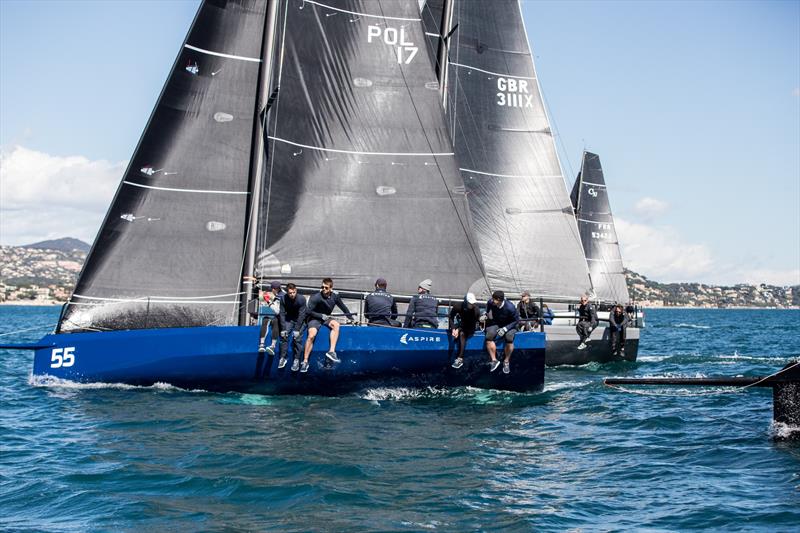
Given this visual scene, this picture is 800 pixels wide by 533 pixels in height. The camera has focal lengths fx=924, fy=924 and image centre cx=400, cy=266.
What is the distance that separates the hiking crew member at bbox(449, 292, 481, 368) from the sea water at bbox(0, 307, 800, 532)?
3.23 ft

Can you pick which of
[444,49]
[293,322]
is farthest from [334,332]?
[444,49]

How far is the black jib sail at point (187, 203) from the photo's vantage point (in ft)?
60.7

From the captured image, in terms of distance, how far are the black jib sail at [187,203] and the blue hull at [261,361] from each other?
867mm

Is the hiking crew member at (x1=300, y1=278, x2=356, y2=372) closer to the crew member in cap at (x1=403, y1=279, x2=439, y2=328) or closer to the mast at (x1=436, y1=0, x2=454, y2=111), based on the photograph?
the crew member in cap at (x1=403, y1=279, x2=439, y2=328)

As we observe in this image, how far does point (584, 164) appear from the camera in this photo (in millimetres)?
42594

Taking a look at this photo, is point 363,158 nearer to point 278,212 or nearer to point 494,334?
point 278,212

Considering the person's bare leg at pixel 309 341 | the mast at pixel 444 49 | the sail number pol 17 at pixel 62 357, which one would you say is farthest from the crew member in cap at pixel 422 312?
the mast at pixel 444 49

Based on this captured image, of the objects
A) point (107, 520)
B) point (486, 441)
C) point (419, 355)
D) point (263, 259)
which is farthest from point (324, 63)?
point (107, 520)

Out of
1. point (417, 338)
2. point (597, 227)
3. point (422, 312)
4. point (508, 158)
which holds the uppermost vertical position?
point (508, 158)

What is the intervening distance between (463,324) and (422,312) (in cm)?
145

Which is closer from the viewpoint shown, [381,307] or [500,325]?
[500,325]

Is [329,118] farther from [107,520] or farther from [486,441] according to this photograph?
[107,520]

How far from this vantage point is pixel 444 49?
24594mm

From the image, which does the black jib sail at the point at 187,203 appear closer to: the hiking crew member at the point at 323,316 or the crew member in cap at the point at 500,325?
the hiking crew member at the point at 323,316
